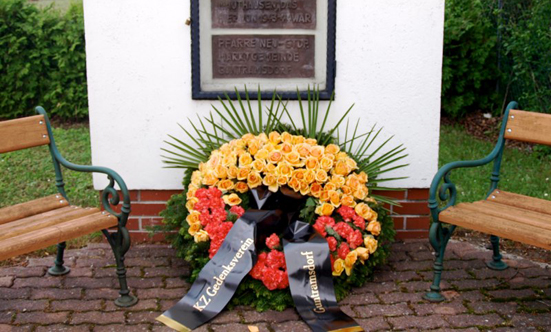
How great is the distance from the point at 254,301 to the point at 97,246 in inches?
52.3

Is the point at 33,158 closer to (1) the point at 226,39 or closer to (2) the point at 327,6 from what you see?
(1) the point at 226,39

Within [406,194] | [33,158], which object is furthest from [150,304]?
[33,158]

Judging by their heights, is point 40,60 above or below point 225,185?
above

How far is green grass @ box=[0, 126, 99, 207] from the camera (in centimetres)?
550

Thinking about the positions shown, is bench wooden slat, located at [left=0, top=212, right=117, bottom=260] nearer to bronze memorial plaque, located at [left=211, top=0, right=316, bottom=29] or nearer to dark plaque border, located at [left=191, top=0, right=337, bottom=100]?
dark plaque border, located at [left=191, top=0, right=337, bottom=100]

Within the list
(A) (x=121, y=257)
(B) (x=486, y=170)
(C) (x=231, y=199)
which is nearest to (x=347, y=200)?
(C) (x=231, y=199)

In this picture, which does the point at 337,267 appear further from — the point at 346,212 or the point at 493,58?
the point at 493,58

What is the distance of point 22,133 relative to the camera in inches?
152

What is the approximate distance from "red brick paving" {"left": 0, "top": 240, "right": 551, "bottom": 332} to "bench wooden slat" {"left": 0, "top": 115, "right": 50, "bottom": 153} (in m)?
0.78

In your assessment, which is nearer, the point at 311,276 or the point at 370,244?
the point at 311,276

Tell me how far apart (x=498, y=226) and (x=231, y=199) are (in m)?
1.42

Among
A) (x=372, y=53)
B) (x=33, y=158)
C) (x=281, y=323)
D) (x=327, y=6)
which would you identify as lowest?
(x=281, y=323)

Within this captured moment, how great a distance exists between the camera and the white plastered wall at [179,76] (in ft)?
14.2

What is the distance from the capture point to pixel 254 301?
148 inches
